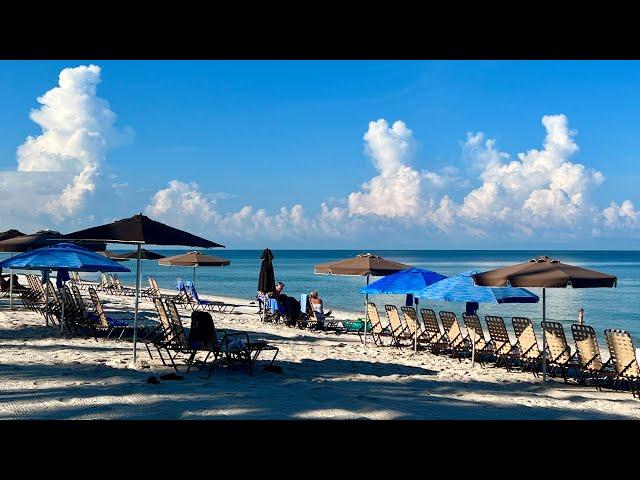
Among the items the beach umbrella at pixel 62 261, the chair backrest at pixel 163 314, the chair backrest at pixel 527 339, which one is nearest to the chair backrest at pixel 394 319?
the chair backrest at pixel 527 339

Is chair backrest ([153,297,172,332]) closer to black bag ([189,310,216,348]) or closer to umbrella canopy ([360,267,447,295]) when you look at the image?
black bag ([189,310,216,348])

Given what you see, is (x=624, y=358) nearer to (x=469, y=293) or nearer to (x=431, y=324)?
(x=469, y=293)

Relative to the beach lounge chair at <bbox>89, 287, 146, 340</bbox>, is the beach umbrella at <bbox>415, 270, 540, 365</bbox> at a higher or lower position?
higher

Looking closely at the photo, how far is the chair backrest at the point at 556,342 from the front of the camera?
885 cm

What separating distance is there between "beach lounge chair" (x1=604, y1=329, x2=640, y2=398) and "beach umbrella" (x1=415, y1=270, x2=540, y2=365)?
1627mm

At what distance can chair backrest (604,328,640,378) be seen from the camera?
799 centimetres

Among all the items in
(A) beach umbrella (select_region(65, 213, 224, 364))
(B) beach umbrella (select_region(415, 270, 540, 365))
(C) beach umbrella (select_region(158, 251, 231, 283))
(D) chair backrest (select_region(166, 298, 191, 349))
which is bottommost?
(D) chair backrest (select_region(166, 298, 191, 349))

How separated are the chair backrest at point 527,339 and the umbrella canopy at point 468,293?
0.42m

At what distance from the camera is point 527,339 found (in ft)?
30.6

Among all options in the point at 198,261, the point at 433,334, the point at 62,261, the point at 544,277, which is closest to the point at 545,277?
the point at 544,277

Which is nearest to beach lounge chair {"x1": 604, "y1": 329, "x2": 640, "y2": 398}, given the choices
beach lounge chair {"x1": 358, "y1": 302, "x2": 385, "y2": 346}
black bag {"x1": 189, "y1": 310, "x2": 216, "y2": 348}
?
beach lounge chair {"x1": 358, "y1": 302, "x2": 385, "y2": 346}

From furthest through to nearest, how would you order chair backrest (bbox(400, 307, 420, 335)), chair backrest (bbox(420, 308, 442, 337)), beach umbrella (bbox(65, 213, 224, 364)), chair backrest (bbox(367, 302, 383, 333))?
chair backrest (bbox(367, 302, 383, 333))
chair backrest (bbox(400, 307, 420, 335))
chair backrest (bbox(420, 308, 442, 337))
beach umbrella (bbox(65, 213, 224, 364))
